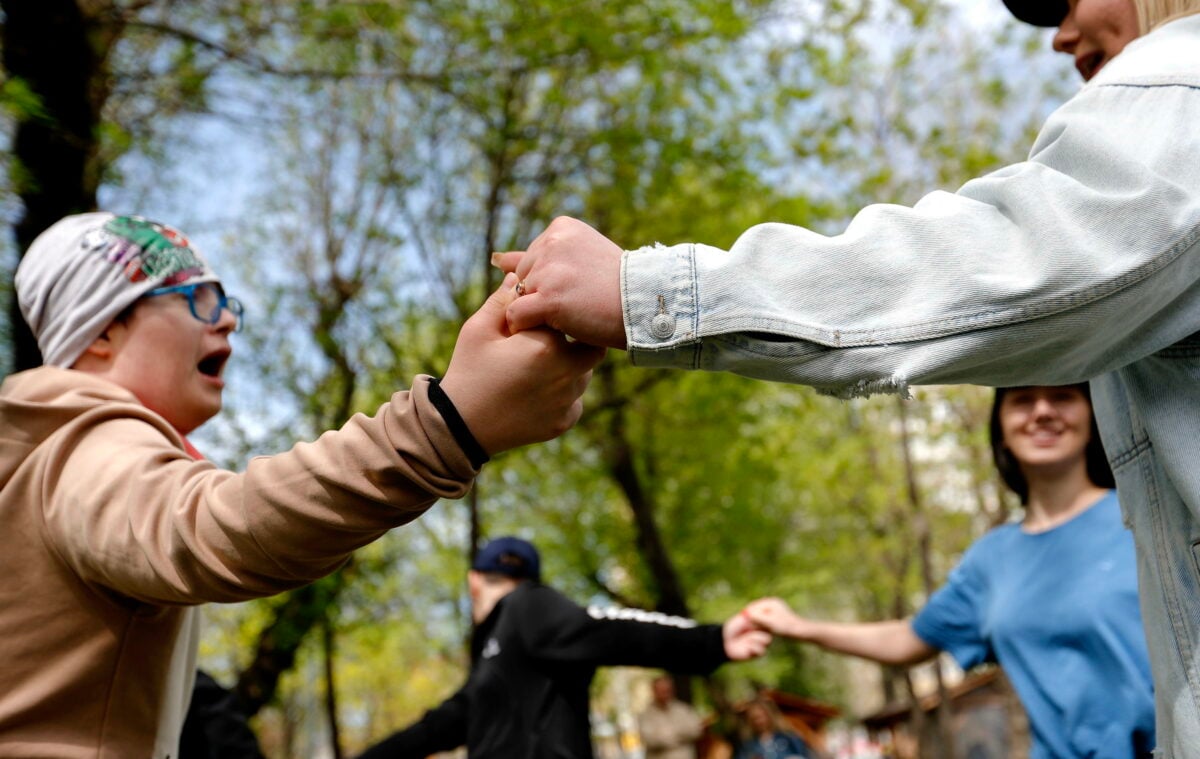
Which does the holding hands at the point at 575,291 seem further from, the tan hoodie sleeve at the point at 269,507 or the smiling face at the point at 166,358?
the smiling face at the point at 166,358

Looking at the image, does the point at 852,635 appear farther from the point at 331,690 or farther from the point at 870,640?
the point at 331,690

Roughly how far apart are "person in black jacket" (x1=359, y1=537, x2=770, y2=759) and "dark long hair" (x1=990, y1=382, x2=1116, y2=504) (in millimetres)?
1332

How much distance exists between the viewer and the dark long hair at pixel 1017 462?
3.48m

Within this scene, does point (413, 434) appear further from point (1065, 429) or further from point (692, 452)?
point (692, 452)

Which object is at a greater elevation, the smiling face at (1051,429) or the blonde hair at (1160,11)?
the blonde hair at (1160,11)

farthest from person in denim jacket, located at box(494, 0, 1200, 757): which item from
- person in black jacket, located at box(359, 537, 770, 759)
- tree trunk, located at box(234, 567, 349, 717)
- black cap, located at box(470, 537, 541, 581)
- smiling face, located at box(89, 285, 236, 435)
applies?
tree trunk, located at box(234, 567, 349, 717)

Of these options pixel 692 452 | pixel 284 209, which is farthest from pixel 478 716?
pixel 692 452

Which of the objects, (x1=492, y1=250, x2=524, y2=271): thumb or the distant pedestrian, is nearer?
(x1=492, y1=250, x2=524, y2=271): thumb

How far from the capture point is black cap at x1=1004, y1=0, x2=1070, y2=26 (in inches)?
88.9

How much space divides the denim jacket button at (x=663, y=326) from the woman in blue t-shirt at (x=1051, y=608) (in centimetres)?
218

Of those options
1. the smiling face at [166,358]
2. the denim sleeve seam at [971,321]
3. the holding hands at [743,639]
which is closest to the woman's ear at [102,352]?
the smiling face at [166,358]

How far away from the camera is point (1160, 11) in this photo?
1.79 m

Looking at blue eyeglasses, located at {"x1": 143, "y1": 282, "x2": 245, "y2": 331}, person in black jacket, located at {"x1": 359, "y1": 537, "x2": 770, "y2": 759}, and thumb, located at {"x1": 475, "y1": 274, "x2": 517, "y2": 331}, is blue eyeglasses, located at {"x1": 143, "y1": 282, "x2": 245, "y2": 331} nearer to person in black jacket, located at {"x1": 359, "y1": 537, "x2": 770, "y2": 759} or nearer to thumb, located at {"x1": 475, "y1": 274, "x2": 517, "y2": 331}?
thumb, located at {"x1": 475, "y1": 274, "x2": 517, "y2": 331}

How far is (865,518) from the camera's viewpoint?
995 inches
